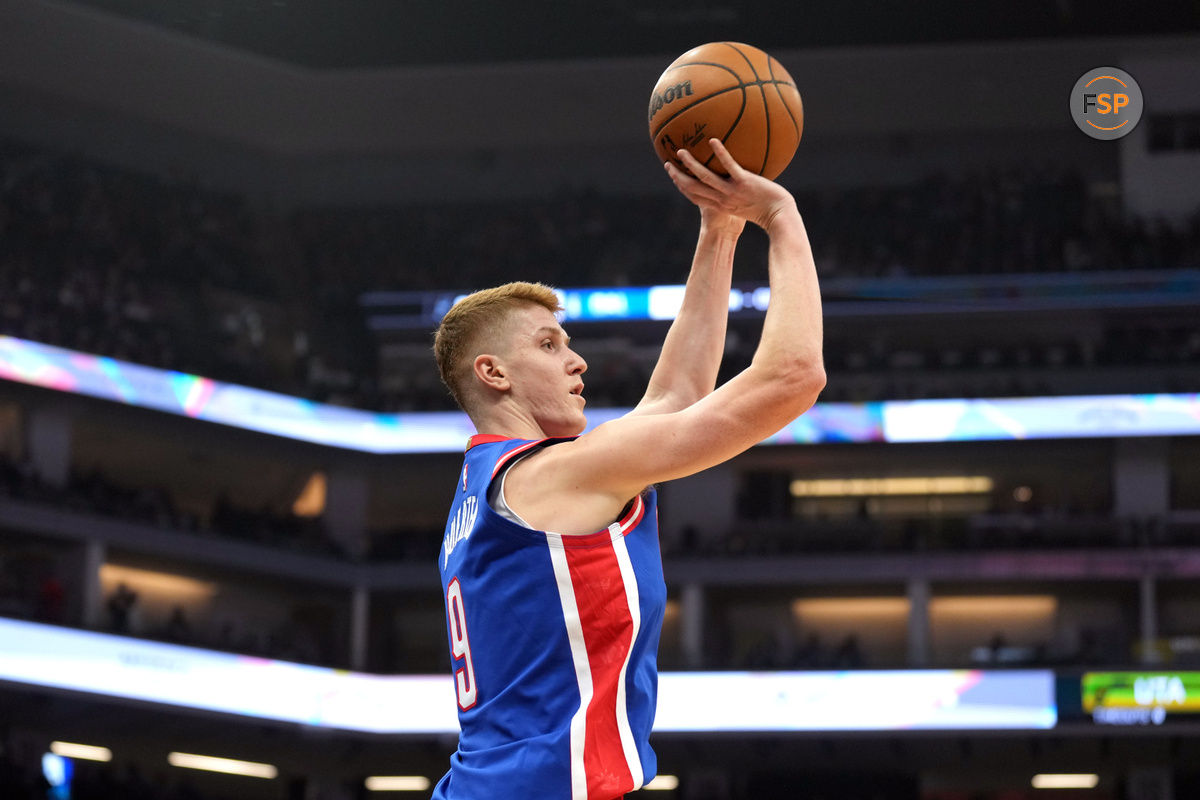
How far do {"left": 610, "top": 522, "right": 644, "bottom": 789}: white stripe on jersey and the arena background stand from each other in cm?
1986

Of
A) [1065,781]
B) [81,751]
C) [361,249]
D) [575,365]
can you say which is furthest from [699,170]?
[361,249]

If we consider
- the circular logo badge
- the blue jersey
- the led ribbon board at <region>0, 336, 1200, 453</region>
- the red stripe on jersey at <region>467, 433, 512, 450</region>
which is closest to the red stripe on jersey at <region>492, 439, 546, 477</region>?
the blue jersey

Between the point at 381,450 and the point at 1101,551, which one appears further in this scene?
the point at 381,450

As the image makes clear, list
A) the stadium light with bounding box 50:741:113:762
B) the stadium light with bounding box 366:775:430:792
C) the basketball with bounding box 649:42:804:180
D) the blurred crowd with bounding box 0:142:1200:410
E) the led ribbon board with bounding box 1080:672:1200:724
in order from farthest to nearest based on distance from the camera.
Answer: the blurred crowd with bounding box 0:142:1200:410, the stadium light with bounding box 366:775:430:792, the stadium light with bounding box 50:741:113:762, the led ribbon board with bounding box 1080:672:1200:724, the basketball with bounding box 649:42:804:180

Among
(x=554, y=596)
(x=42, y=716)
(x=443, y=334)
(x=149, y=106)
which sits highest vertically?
(x=149, y=106)

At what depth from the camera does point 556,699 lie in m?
2.48

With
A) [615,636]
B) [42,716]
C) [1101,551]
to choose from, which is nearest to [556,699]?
[615,636]

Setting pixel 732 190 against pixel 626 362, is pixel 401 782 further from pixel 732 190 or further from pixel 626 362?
pixel 732 190

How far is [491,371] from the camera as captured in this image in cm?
275

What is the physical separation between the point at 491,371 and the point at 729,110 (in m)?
0.83

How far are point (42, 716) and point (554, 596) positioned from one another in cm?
2192

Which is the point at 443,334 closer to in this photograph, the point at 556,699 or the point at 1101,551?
the point at 556,699

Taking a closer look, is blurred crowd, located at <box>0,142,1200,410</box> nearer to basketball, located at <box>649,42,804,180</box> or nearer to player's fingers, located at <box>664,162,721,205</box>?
basketball, located at <box>649,42,804,180</box>

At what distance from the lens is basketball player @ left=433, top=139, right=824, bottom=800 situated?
2426 millimetres
